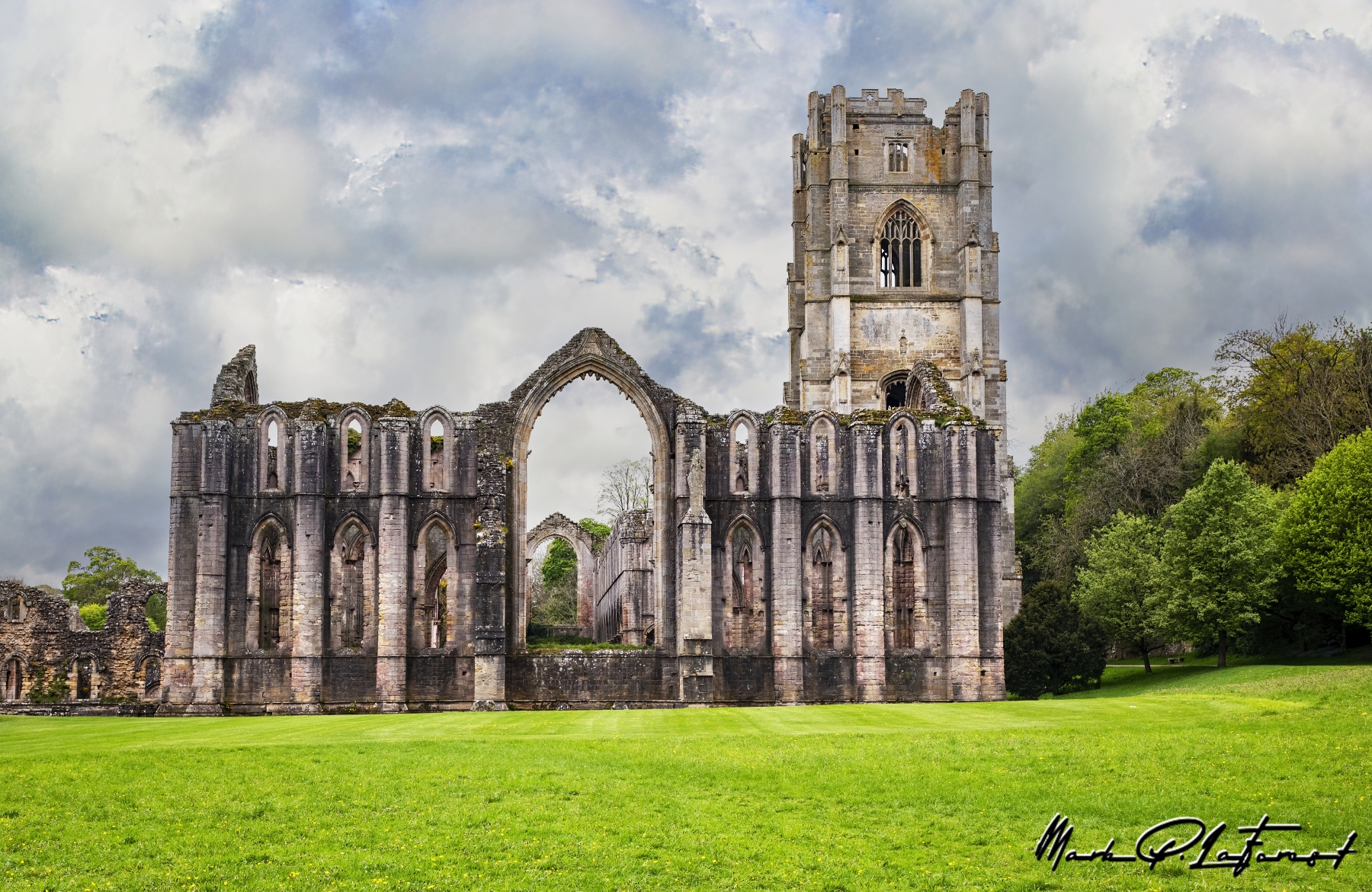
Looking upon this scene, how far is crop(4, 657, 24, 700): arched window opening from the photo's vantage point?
120 feet

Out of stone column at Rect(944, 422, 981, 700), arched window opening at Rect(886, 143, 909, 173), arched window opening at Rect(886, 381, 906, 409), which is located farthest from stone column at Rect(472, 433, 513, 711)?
arched window opening at Rect(886, 143, 909, 173)

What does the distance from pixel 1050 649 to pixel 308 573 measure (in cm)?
2463

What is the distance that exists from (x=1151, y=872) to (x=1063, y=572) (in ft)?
163

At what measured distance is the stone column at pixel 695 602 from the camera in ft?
113

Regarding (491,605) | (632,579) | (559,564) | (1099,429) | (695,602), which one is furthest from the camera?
(559,564)

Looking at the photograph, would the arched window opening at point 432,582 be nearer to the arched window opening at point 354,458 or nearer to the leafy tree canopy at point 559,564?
the arched window opening at point 354,458

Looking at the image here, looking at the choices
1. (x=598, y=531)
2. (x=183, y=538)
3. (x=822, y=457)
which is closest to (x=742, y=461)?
(x=822, y=457)

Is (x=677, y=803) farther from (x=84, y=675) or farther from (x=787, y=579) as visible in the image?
(x=84, y=675)

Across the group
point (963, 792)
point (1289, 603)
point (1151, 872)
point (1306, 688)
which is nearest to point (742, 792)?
point (963, 792)

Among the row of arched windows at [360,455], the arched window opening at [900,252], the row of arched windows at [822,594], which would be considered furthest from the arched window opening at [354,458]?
the arched window opening at [900,252]

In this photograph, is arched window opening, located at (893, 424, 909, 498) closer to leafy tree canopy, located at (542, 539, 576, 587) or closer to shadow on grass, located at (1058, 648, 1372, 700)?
shadow on grass, located at (1058, 648, 1372, 700)

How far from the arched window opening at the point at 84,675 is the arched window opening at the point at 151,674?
156 centimetres

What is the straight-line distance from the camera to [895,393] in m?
62.4

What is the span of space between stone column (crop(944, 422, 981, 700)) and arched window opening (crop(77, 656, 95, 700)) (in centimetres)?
2524
